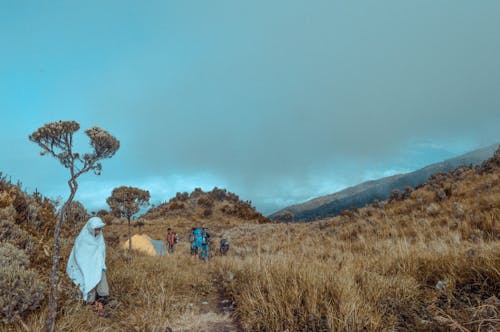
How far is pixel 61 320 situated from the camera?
3.59 metres

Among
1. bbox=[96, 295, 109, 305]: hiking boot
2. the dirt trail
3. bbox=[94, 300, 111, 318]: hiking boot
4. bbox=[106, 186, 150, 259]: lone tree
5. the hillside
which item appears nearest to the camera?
the dirt trail

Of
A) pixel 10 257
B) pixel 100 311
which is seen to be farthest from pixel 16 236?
pixel 100 311

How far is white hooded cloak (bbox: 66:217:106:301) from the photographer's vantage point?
494cm

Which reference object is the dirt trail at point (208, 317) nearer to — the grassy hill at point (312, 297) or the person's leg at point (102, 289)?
the grassy hill at point (312, 297)

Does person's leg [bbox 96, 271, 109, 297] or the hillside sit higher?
the hillside

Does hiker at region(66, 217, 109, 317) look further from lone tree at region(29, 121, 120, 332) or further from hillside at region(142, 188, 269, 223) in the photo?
hillside at region(142, 188, 269, 223)

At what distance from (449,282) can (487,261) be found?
0.58m

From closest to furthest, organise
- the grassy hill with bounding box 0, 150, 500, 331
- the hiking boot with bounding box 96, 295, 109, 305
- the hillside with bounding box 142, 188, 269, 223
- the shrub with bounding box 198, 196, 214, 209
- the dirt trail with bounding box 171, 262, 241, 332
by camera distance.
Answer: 1. the grassy hill with bounding box 0, 150, 500, 331
2. the dirt trail with bounding box 171, 262, 241, 332
3. the hiking boot with bounding box 96, 295, 109, 305
4. the hillside with bounding box 142, 188, 269, 223
5. the shrub with bounding box 198, 196, 214, 209

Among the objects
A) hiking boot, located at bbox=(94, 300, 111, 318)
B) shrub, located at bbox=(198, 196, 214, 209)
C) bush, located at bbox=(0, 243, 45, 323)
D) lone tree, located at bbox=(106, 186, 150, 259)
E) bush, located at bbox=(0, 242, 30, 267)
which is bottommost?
hiking boot, located at bbox=(94, 300, 111, 318)

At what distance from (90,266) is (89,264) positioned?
41 mm

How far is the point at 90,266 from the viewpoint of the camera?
508 centimetres

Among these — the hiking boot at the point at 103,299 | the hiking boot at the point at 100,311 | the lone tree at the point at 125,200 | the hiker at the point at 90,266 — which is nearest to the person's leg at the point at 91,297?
the hiker at the point at 90,266

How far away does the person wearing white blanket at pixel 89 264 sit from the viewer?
4918mm

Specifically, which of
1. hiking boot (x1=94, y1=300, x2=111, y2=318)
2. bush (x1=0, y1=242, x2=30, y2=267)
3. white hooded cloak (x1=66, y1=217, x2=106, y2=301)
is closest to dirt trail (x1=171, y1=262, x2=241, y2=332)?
hiking boot (x1=94, y1=300, x2=111, y2=318)
